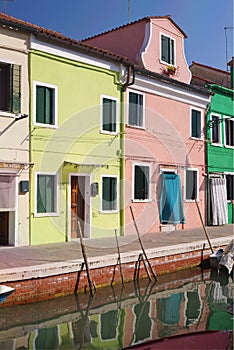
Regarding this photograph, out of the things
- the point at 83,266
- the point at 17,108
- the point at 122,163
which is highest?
the point at 17,108

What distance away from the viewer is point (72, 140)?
45.2 ft

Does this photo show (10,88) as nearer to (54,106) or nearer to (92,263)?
(54,106)

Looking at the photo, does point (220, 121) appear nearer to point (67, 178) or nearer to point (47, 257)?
point (67, 178)

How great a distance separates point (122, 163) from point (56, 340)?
866 centimetres

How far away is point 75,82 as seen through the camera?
13.9 metres

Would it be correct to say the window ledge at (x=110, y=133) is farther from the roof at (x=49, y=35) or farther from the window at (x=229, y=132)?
A: the window at (x=229, y=132)

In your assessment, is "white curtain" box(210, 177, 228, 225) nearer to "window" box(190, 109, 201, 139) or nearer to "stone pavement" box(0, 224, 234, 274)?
"window" box(190, 109, 201, 139)

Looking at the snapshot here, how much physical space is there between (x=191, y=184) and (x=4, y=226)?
906 cm

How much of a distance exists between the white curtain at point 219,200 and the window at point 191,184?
1.04m

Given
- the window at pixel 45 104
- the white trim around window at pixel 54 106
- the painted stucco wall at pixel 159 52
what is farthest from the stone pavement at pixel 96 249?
the painted stucco wall at pixel 159 52

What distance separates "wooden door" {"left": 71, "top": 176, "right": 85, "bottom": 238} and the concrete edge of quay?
301 cm

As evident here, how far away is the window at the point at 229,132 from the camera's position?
829 inches

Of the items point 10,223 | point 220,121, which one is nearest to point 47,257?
point 10,223

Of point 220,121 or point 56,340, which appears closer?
point 56,340
